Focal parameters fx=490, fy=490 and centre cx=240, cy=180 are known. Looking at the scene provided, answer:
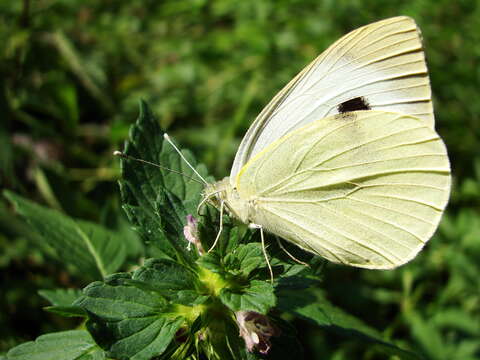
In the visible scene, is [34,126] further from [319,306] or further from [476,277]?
[476,277]

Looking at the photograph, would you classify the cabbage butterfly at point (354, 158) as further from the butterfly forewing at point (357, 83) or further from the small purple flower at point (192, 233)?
the small purple flower at point (192, 233)

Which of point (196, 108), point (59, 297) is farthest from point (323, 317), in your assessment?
point (196, 108)

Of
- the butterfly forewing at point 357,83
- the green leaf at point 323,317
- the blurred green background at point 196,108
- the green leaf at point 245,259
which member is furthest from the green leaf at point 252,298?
the blurred green background at point 196,108

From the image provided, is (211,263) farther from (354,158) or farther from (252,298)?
(354,158)

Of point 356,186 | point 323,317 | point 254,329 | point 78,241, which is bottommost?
point 323,317

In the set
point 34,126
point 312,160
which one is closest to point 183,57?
point 34,126

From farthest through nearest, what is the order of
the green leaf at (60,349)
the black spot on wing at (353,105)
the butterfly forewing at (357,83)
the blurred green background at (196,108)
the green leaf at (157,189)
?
1. the blurred green background at (196,108)
2. the black spot on wing at (353,105)
3. the butterfly forewing at (357,83)
4. the green leaf at (157,189)
5. the green leaf at (60,349)
